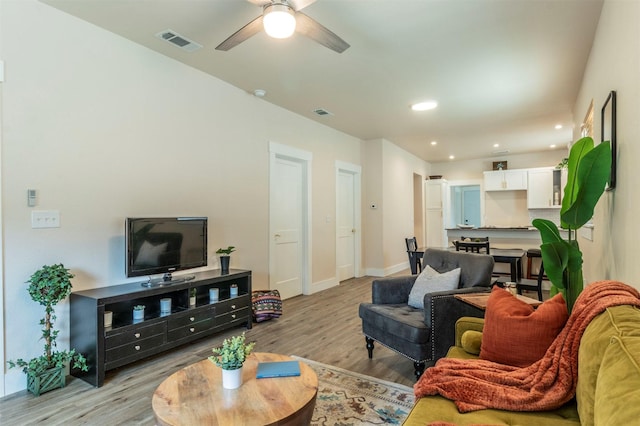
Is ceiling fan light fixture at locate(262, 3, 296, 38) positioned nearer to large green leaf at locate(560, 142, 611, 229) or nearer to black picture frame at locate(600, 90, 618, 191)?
large green leaf at locate(560, 142, 611, 229)

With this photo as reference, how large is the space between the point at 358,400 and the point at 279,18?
2.54 meters

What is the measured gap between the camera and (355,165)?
6.92 m

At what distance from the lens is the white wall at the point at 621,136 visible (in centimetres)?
→ 181

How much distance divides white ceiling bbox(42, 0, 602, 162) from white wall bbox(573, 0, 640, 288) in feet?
1.61

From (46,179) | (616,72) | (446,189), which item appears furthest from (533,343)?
(446,189)

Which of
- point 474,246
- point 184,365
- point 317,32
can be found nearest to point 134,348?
point 184,365

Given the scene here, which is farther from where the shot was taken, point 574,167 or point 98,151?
point 98,151

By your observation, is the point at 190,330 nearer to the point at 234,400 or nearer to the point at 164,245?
the point at 164,245

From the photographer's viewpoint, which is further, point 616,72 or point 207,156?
point 207,156

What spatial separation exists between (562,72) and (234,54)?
3509 mm

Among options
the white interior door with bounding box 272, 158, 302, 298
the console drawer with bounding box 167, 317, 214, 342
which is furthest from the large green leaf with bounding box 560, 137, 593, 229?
the white interior door with bounding box 272, 158, 302, 298

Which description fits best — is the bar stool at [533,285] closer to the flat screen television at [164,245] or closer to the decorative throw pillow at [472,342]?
the decorative throw pillow at [472,342]

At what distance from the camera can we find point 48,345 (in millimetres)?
2531

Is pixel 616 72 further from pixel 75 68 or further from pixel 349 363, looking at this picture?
pixel 75 68
